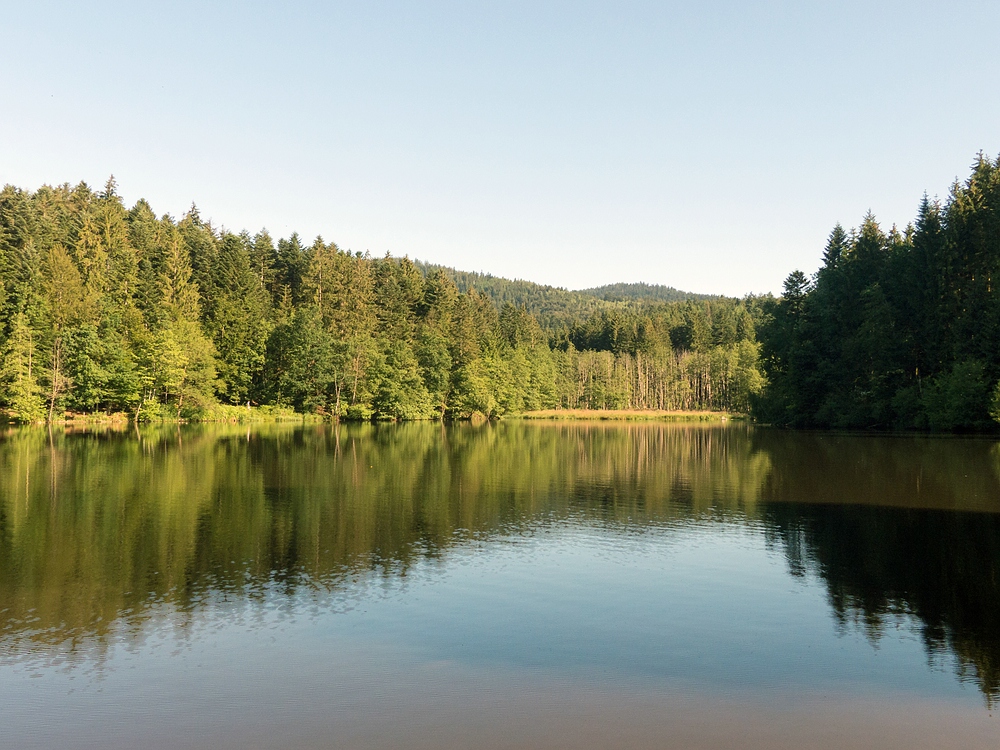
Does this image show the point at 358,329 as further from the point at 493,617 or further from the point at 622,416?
the point at 493,617

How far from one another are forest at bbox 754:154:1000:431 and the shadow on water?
1441 centimetres

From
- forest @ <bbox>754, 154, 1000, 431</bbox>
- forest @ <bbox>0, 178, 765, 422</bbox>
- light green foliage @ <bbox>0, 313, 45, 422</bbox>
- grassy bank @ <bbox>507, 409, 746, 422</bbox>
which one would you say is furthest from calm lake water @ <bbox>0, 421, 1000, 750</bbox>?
grassy bank @ <bbox>507, 409, 746, 422</bbox>

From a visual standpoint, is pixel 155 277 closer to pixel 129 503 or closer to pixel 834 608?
pixel 129 503

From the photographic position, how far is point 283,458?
3956cm

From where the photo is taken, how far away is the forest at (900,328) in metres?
56.7

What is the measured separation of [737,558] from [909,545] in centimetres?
426

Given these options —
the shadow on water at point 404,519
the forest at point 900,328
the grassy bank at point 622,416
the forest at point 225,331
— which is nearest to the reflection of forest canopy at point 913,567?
the shadow on water at point 404,519

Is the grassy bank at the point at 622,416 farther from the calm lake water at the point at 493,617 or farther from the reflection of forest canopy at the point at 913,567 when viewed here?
the reflection of forest canopy at the point at 913,567

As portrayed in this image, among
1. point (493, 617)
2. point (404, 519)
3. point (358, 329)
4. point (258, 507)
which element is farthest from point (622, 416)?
point (493, 617)

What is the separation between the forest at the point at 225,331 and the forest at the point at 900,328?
19078mm

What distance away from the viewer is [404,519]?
71.5ft

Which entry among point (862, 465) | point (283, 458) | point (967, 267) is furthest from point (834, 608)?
point (967, 267)

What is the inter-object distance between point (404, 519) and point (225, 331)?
2752 inches

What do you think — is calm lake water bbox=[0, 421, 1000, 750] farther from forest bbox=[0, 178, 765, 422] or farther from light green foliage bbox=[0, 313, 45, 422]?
forest bbox=[0, 178, 765, 422]
